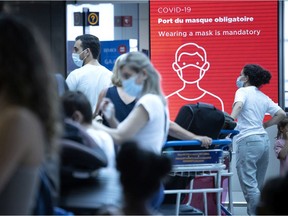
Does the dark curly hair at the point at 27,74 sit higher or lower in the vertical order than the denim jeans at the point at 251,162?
higher

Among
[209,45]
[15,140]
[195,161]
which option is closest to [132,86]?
[195,161]

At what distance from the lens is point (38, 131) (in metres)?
2.81

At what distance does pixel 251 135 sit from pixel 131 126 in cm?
358

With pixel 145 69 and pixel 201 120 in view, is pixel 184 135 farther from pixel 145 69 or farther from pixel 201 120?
pixel 145 69

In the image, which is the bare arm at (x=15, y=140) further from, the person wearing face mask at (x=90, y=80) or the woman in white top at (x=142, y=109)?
the person wearing face mask at (x=90, y=80)

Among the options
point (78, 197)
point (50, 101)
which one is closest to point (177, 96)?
point (78, 197)

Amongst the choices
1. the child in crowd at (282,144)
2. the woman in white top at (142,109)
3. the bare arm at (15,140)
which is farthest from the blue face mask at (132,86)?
the child in crowd at (282,144)

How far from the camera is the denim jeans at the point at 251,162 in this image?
26.3 ft

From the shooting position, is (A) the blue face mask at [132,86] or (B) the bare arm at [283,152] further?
(B) the bare arm at [283,152]

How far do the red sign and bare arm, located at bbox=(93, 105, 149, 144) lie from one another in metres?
4.88

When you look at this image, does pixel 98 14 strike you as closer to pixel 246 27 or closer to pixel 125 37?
pixel 125 37

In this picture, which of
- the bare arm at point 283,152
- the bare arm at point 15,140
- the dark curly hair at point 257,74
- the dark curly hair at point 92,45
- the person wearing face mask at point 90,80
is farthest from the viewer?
the bare arm at point 283,152

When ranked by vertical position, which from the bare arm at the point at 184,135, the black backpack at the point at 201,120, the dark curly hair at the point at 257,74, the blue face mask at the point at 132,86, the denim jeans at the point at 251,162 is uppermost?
the dark curly hair at the point at 257,74

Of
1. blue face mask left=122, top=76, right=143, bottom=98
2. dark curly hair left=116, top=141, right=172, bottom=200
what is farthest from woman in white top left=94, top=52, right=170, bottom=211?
dark curly hair left=116, top=141, right=172, bottom=200
